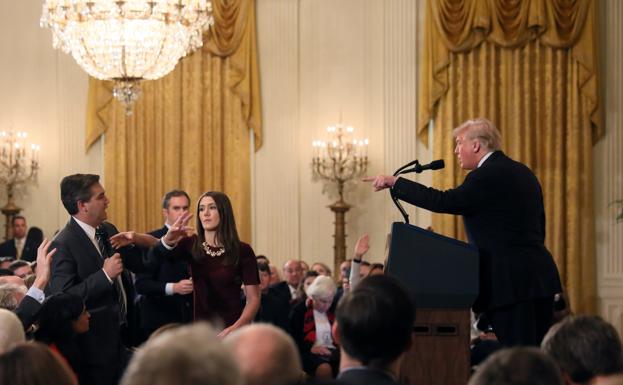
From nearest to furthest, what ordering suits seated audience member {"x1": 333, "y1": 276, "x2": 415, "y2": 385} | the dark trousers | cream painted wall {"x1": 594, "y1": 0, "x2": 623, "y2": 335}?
→ seated audience member {"x1": 333, "y1": 276, "x2": 415, "y2": 385} < the dark trousers < cream painted wall {"x1": 594, "y1": 0, "x2": 623, "y2": 335}

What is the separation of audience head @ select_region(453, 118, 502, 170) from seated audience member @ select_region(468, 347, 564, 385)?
2.77m

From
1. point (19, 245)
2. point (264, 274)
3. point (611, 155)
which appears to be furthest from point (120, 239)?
point (611, 155)

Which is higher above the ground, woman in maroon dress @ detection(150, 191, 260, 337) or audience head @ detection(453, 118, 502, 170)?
audience head @ detection(453, 118, 502, 170)

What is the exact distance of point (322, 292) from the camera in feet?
26.7

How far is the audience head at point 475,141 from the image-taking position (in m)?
5.37

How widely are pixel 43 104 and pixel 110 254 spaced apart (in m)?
7.91

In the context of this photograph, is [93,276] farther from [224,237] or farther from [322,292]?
[322,292]

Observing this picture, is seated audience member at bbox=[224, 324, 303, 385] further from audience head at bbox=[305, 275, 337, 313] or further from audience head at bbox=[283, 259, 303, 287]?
audience head at bbox=[283, 259, 303, 287]

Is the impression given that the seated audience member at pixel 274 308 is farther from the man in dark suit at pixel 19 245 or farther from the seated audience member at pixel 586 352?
the seated audience member at pixel 586 352

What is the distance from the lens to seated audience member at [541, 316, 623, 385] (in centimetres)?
323

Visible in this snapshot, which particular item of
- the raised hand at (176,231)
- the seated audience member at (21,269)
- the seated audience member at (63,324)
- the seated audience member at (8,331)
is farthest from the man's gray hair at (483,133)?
the seated audience member at (21,269)

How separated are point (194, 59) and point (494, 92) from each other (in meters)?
3.71

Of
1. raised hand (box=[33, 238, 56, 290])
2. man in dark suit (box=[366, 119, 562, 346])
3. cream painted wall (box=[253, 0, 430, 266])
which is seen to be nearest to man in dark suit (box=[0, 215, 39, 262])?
cream painted wall (box=[253, 0, 430, 266])

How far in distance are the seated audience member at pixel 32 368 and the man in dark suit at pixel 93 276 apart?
2.55 meters
